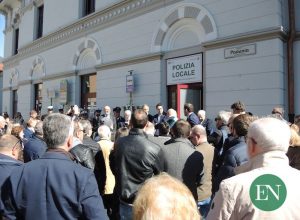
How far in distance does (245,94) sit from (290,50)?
1.54 m

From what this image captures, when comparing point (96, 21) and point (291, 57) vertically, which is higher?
point (96, 21)

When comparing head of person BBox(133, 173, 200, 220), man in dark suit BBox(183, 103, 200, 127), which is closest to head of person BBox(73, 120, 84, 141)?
man in dark suit BBox(183, 103, 200, 127)

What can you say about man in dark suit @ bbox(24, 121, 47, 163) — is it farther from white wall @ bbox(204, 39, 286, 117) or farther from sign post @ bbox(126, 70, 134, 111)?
sign post @ bbox(126, 70, 134, 111)

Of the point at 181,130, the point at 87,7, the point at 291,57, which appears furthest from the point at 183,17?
the point at 181,130

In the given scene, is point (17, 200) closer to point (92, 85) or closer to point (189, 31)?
point (189, 31)

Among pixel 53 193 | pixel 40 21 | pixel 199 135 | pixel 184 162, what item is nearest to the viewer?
pixel 53 193

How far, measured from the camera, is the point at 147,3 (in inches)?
461

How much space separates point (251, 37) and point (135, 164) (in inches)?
239

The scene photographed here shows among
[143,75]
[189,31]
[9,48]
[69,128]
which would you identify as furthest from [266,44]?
[9,48]

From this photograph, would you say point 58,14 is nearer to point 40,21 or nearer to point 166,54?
point 40,21

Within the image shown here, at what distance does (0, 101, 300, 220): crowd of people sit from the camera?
→ 65.3 inches

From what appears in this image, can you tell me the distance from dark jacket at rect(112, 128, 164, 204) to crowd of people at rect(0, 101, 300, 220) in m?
0.01
